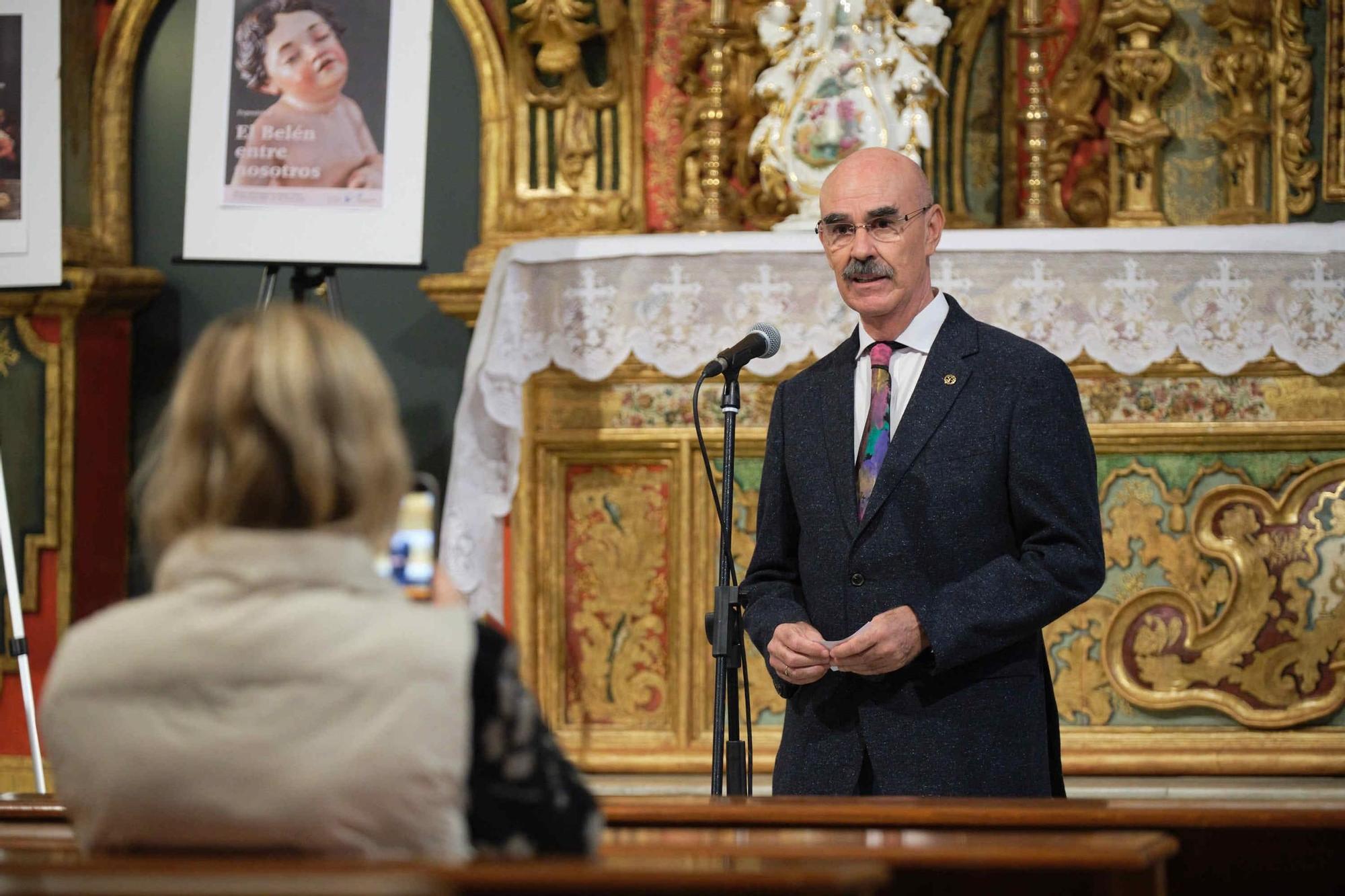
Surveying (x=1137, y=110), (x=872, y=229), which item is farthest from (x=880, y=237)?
(x=1137, y=110)

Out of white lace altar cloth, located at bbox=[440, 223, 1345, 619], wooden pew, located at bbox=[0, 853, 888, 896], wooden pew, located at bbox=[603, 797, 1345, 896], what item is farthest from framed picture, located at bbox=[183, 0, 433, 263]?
wooden pew, located at bbox=[0, 853, 888, 896]

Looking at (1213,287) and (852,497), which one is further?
(1213,287)

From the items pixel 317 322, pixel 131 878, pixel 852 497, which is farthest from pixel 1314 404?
pixel 131 878

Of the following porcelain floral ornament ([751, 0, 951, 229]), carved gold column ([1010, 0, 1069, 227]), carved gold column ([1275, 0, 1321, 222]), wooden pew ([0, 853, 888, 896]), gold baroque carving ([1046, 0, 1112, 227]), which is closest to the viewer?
wooden pew ([0, 853, 888, 896])

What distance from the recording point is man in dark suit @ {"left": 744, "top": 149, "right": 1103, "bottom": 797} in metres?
2.80

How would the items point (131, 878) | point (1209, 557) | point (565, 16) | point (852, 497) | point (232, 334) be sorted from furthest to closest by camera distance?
point (565, 16) < point (1209, 557) < point (852, 497) < point (232, 334) < point (131, 878)

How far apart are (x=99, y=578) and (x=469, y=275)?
1.69 meters

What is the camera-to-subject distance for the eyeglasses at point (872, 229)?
308 cm

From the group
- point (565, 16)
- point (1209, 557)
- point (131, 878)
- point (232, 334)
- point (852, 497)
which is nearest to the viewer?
point (131, 878)

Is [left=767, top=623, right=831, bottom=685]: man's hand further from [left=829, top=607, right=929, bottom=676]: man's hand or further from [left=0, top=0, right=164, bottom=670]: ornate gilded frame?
[left=0, top=0, right=164, bottom=670]: ornate gilded frame

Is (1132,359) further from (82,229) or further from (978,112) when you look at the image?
(82,229)

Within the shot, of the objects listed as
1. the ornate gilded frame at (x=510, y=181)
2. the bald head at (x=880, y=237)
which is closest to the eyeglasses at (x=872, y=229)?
the bald head at (x=880, y=237)

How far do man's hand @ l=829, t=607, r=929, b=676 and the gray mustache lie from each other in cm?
63

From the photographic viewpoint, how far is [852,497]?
9.72ft
